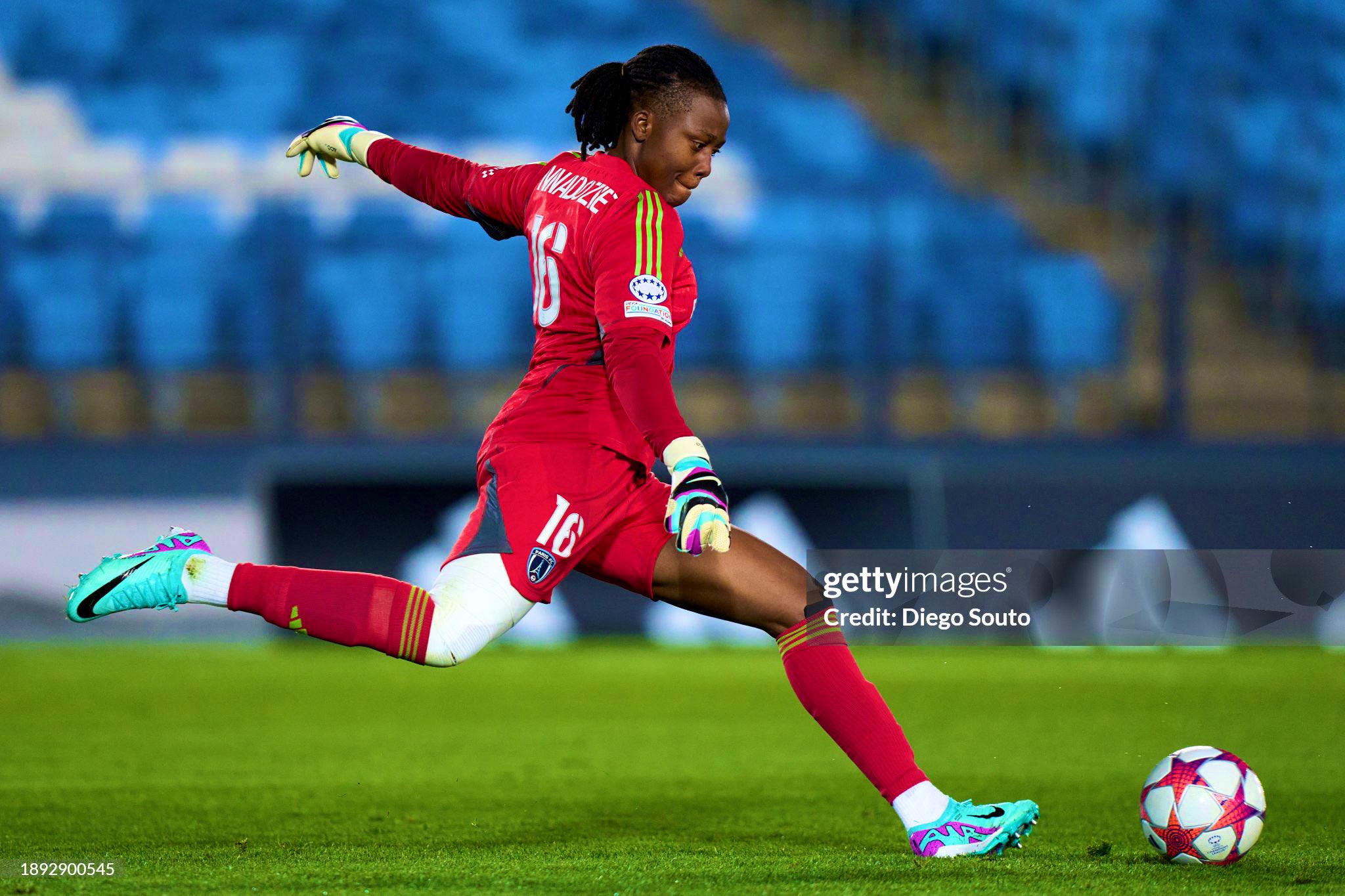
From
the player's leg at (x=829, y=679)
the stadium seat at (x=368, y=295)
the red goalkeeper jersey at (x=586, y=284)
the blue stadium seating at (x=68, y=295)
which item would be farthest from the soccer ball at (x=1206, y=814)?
the blue stadium seating at (x=68, y=295)

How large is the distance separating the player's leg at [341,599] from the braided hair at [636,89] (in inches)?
37.1

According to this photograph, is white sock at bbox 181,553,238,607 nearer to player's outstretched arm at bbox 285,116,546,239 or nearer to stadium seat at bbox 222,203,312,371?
player's outstretched arm at bbox 285,116,546,239

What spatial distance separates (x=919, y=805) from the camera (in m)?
3.19

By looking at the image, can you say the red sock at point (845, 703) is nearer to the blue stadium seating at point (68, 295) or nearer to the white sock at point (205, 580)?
the white sock at point (205, 580)

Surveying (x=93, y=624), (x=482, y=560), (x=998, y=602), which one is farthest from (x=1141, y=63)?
(x=482, y=560)

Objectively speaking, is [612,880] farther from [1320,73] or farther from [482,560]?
[1320,73]

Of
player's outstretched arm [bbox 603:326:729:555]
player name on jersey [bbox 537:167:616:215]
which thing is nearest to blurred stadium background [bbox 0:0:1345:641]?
player name on jersey [bbox 537:167:616:215]

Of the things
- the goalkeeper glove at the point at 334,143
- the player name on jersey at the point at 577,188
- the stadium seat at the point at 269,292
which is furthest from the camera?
the stadium seat at the point at 269,292

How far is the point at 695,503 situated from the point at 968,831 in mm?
962

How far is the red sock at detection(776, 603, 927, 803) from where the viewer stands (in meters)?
3.21

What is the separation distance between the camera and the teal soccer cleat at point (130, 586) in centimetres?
300

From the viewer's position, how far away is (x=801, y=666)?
329 centimetres

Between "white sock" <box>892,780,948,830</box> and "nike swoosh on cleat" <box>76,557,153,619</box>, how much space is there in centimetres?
157

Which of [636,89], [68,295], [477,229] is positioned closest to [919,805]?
[636,89]
